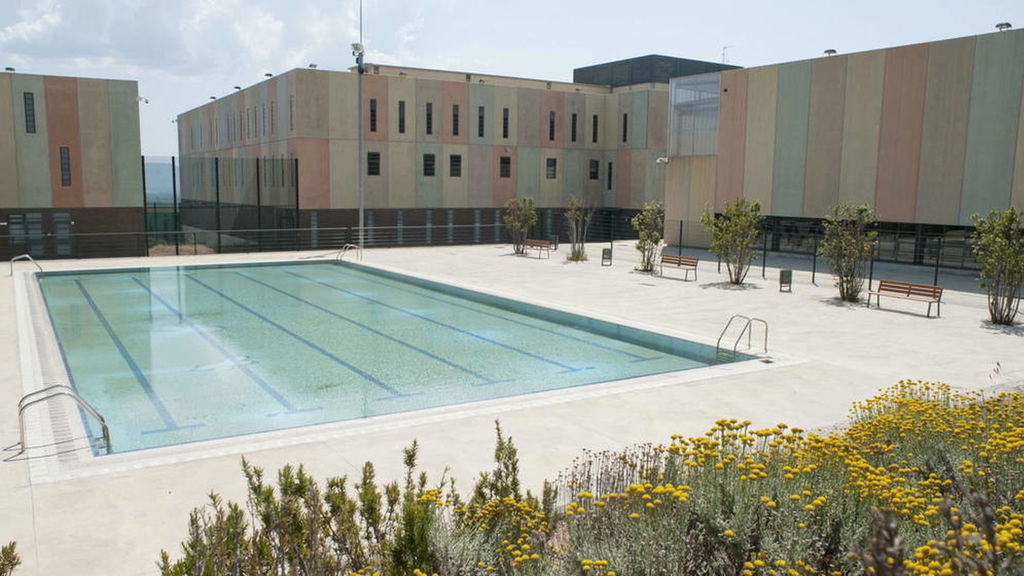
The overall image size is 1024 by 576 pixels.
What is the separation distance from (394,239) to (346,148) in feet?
15.1

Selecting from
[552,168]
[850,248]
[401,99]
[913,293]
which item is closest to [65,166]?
[401,99]

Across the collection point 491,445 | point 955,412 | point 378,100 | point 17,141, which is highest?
point 378,100

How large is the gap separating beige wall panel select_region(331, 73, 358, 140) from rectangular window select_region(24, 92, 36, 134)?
11.1m

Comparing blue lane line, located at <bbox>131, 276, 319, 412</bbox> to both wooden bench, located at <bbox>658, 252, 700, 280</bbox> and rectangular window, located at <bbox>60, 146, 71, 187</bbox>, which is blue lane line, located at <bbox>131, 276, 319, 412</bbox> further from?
wooden bench, located at <bbox>658, 252, 700, 280</bbox>

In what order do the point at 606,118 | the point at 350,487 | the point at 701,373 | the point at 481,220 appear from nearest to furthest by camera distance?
the point at 350,487 → the point at 701,373 → the point at 481,220 → the point at 606,118

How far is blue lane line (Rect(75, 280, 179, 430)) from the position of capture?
1017 centimetres

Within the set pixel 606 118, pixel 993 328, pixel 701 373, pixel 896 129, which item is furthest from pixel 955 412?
pixel 606 118

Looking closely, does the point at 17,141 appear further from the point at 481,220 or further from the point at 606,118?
the point at 606,118

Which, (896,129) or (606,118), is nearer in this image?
(896,129)

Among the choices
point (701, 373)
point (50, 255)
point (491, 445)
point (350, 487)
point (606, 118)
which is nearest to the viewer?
point (350, 487)

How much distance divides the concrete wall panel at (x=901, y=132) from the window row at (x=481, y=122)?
17481 mm

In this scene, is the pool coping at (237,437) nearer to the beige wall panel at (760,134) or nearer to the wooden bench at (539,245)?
the wooden bench at (539,245)

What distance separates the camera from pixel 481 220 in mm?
39031

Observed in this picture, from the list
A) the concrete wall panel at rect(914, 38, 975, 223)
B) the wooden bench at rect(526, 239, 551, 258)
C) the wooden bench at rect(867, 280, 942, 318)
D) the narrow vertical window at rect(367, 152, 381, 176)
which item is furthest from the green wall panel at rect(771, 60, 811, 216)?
the narrow vertical window at rect(367, 152, 381, 176)
